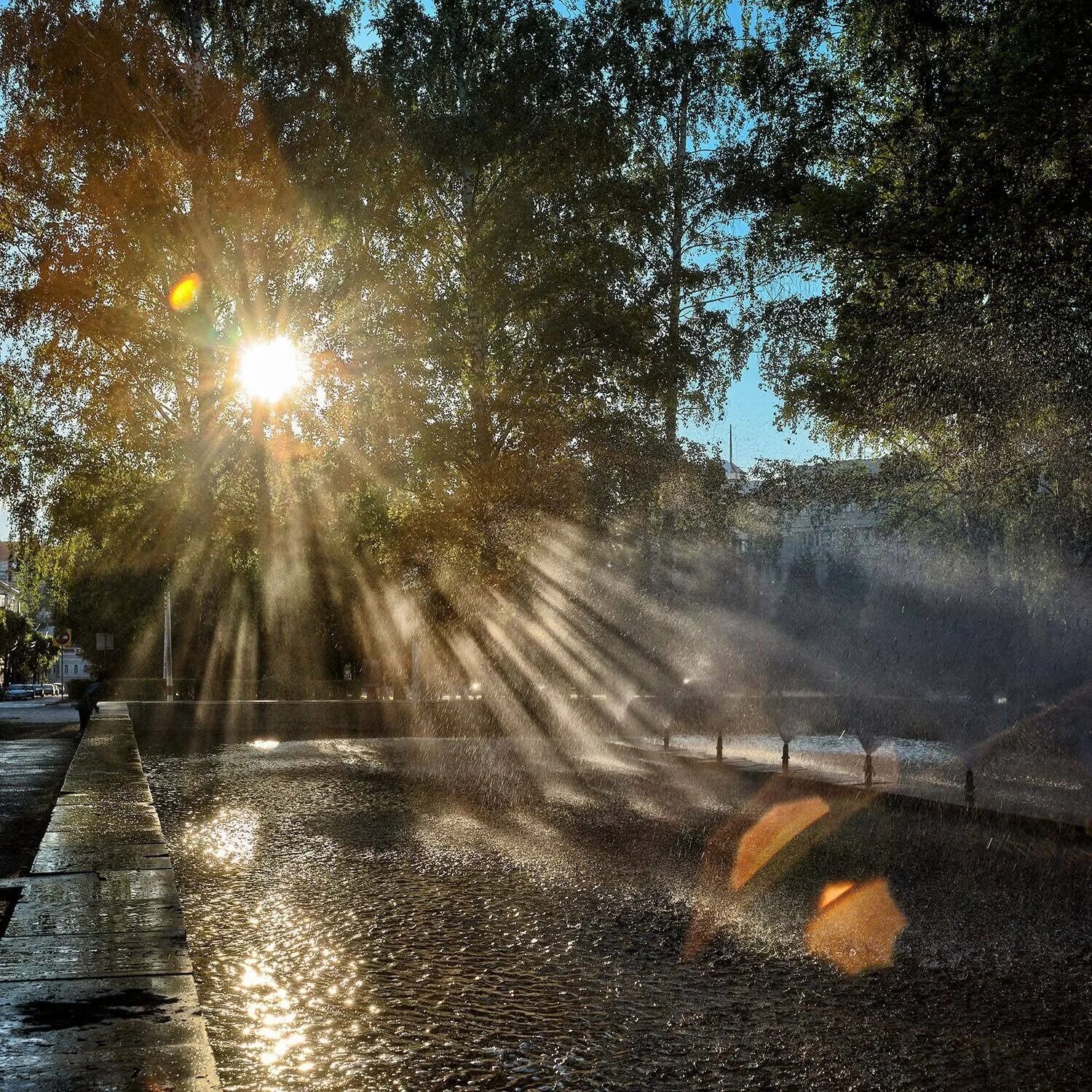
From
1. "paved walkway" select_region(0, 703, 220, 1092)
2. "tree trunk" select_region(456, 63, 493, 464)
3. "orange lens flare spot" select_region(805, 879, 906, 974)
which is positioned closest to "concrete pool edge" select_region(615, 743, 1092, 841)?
"orange lens flare spot" select_region(805, 879, 906, 974)

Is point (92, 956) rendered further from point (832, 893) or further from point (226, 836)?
point (226, 836)

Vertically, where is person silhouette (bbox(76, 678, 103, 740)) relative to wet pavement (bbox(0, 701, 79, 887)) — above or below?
above

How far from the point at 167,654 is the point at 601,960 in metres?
41.4

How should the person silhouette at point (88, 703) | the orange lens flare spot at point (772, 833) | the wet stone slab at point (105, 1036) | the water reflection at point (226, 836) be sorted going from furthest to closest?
the person silhouette at point (88, 703)
the water reflection at point (226, 836)
the orange lens flare spot at point (772, 833)
the wet stone slab at point (105, 1036)

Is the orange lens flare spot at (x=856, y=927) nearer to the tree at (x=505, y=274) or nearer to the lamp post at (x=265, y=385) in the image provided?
the lamp post at (x=265, y=385)

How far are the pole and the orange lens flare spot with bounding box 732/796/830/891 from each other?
28203 mm

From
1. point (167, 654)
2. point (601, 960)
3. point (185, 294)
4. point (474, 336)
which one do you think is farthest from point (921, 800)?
point (167, 654)

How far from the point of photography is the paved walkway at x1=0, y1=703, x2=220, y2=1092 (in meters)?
3.04

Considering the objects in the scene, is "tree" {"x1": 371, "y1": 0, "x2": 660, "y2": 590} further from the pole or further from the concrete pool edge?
the pole

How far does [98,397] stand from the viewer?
24.6m

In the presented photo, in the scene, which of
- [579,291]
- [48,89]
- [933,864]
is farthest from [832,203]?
[48,89]

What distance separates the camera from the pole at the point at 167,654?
38625 millimetres

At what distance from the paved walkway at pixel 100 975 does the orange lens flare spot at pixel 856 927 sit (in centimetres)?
274

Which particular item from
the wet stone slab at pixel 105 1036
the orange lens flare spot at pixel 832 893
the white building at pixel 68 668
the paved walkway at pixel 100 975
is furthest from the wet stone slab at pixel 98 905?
the white building at pixel 68 668
